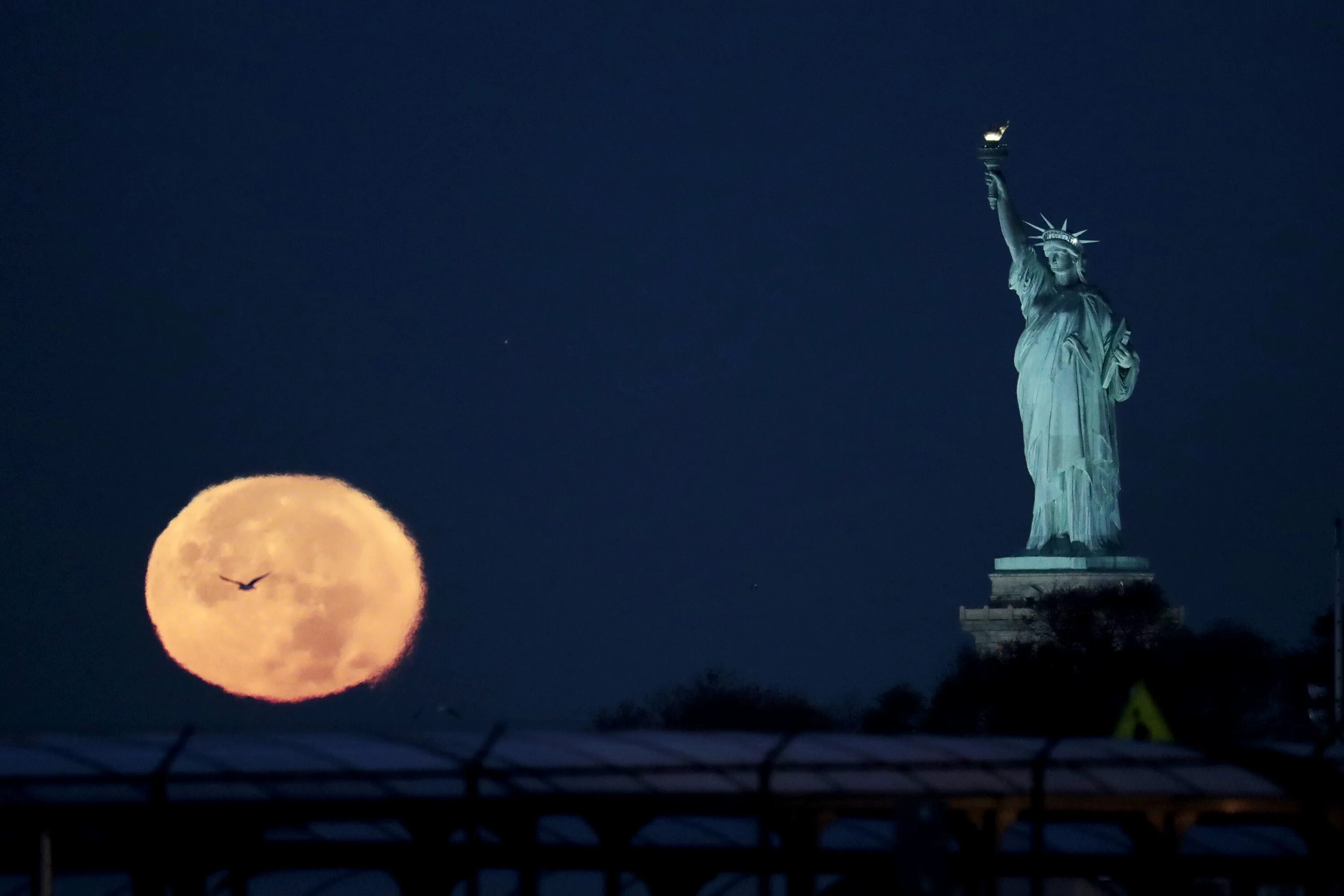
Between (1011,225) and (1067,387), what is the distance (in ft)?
15.1

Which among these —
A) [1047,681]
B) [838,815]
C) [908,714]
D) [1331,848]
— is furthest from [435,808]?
[908,714]

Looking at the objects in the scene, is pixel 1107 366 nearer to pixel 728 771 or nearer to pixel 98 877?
pixel 98 877

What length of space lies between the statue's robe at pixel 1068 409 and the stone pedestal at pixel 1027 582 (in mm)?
Answer: 631

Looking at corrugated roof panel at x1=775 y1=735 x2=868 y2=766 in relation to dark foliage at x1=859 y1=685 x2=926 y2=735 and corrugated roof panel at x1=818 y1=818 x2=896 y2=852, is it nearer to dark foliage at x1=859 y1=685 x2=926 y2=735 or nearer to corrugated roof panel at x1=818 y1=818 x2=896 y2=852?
corrugated roof panel at x1=818 y1=818 x2=896 y2=852

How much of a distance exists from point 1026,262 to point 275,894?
144ft

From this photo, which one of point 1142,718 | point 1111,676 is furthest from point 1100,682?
point 1142,718

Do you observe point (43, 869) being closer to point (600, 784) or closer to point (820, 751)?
point (600, 784)

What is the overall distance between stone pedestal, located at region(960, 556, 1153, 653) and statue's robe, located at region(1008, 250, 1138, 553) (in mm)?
631

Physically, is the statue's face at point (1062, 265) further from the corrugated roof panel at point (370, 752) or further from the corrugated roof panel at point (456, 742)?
the corrugated roof panel at point (370, 752)

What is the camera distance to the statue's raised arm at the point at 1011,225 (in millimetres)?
72188

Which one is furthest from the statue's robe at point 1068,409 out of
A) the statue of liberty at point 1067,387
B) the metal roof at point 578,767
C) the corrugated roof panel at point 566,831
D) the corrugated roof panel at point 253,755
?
the corrugated roof panel at point 253,755

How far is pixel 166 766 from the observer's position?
→ 2427 centimetres

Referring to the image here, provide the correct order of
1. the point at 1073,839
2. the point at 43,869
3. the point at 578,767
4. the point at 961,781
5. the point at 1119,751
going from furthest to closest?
the point at 1073,839, the point at 1119,751, the point at 961,781, the point at 578,767, the point at 43,869

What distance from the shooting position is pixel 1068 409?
2800 inches
